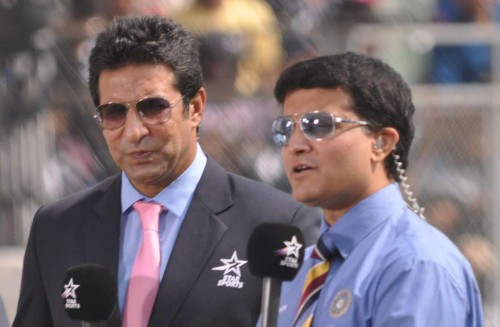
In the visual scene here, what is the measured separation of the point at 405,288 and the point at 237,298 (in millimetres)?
1067

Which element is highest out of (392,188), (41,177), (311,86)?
(311,86)

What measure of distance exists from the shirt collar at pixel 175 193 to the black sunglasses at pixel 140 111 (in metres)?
0.23

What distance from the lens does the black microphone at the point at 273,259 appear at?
3.43m

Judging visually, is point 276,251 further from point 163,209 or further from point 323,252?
point 163,209

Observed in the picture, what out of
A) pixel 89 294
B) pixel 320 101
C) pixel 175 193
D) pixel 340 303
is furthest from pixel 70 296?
pixel 175 193

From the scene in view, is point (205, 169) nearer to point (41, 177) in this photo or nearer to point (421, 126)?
point (41, 177)

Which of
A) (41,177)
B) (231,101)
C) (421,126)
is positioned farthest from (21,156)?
(421,126)

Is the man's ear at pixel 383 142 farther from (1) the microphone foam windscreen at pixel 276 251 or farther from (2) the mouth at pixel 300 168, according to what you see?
(1) the microphone foam windscreen at pixel 276 251

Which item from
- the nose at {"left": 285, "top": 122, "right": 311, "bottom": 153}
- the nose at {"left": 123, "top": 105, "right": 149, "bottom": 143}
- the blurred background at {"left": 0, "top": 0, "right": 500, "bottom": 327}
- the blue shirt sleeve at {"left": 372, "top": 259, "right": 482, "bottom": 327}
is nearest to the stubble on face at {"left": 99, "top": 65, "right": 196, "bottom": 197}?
the nose at {"left": 123, "top": 105, "right": 149, "bottom": 143}

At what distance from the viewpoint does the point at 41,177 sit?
A: 24.4 ft

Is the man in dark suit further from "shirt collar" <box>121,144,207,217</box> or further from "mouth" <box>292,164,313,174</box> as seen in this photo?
"mouth" <box>292,164,313,174</box>

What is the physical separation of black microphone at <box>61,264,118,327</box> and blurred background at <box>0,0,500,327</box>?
3.55m

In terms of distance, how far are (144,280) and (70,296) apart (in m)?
0.89

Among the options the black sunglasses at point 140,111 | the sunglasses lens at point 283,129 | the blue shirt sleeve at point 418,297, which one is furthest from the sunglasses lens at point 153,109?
the blue shirt sleeve at point 418,297
